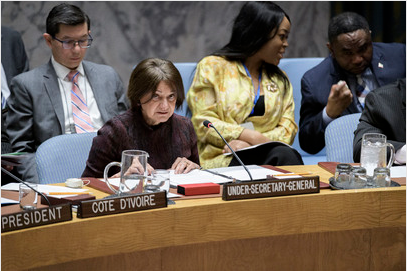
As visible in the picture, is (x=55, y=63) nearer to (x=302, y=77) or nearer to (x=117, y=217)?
(x=302, y=77)

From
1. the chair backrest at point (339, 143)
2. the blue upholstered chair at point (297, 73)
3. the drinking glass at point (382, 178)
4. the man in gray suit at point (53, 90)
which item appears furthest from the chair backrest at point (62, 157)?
the blue upholstered chair at point (297, 73)

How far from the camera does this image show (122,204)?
1816mm

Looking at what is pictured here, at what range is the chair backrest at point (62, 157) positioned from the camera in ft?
8.69

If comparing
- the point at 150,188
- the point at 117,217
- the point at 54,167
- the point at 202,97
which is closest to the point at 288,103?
the point at 202,97

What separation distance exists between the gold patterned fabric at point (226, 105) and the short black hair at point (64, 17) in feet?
2.18

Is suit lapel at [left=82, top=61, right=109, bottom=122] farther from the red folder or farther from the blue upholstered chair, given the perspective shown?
the red folder

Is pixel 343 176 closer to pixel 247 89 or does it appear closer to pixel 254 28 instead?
pixel 247 89

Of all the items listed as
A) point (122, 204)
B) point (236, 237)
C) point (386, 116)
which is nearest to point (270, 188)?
point (236, 237)

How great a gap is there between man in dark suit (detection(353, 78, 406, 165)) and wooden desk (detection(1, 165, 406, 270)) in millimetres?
621

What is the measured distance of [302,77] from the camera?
398 centimetres

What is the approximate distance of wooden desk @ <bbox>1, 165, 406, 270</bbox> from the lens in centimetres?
173

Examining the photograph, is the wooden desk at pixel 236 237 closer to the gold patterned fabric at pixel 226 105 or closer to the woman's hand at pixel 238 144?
the woman's hand at pixel 238 144

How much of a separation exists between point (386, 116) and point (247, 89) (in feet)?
2.98

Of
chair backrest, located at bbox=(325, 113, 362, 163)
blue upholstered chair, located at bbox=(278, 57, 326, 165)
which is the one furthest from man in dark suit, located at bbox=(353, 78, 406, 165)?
blue upholstered chair, located at bbox=(278, 57, 326, 165)
